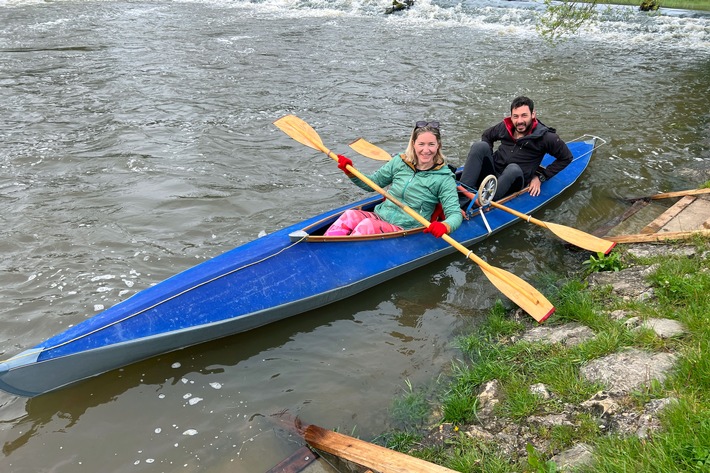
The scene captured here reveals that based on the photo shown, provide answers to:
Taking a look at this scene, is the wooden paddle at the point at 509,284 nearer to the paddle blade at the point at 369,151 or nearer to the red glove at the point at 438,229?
the red glove at the point at 438,229

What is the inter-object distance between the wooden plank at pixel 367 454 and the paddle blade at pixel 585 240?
343cm

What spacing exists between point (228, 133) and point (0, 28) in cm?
1308

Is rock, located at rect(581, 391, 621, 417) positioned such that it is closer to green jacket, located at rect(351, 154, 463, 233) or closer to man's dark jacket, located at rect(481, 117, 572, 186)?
green jacket, located at rect(351, 154, 463, 233)

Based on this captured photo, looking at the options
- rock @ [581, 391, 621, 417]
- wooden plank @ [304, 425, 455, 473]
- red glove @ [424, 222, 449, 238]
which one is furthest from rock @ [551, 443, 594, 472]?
red glove @ [424, 222, 449, 238]

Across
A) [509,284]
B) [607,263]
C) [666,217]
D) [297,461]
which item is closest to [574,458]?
[297,461]

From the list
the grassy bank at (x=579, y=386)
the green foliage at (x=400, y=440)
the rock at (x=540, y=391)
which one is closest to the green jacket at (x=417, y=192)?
the grassy bank at (x=579, y=386)

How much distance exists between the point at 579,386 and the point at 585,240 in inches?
99.2

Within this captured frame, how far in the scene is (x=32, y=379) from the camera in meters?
3.66

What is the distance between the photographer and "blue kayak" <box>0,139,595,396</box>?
375 centimetres

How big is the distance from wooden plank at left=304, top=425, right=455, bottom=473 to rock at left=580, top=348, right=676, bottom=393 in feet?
4.42

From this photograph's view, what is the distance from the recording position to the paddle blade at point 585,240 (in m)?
5.30

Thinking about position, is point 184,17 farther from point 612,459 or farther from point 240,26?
point 612,459

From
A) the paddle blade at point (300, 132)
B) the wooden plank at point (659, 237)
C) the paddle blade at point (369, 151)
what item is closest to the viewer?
the wooden plank at point (659, 237)

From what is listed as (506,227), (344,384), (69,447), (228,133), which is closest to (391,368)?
(344,384)
